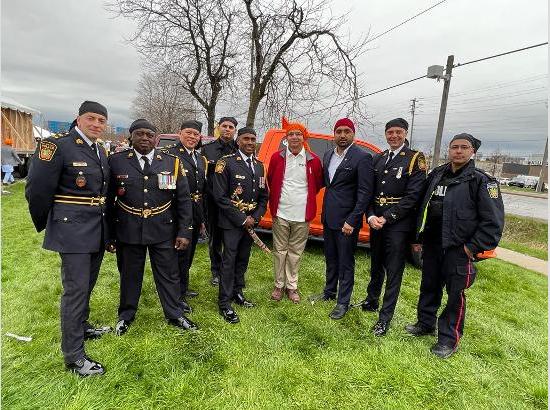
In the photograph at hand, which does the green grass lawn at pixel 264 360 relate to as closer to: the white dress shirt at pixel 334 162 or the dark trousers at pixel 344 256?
the dark trousers at pixel 344 256

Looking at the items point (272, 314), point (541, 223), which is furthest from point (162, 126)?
point (272, 314)

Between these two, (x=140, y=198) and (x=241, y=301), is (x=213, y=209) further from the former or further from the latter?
(x=140, y=198)

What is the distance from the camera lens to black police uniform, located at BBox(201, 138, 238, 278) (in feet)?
13.5

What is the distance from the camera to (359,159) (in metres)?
3.59

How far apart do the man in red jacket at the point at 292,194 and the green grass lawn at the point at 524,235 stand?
7.88m

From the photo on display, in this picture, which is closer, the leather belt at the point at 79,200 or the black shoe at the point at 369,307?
the leather belt at the point at 79,200

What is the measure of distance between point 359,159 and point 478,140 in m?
1.07

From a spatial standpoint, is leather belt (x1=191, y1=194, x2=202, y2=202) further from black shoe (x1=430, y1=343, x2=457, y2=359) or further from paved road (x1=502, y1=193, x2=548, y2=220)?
paved road (x1=502, y1=193, x2=548, y2=220)

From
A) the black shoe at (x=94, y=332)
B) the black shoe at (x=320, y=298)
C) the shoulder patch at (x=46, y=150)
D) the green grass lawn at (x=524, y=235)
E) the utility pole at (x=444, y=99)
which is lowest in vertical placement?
the green grass lawn at (x=524, y=235)

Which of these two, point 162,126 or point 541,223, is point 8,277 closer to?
point 541,223

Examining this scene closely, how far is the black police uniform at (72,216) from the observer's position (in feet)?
7.98

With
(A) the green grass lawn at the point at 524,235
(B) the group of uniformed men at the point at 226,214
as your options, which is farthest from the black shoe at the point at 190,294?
(A) the green grass lawn at the point at 524,235

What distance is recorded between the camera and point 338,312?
378cm

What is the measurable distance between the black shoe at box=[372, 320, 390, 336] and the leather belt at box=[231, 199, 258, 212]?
1.76 m
